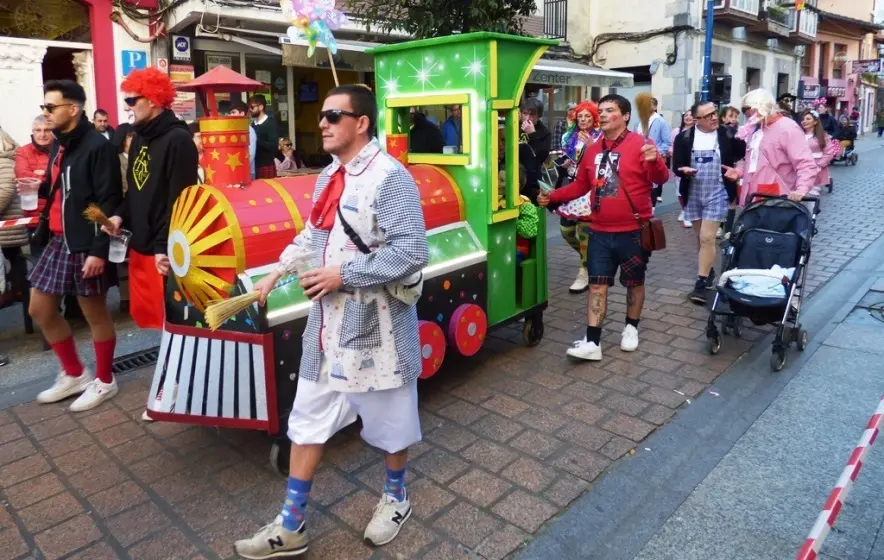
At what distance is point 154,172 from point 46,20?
7237 millimetres

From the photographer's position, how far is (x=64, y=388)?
422 cm

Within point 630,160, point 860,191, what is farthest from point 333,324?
point 860,191

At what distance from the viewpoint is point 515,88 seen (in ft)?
14.3

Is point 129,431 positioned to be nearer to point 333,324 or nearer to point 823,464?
point 333,324

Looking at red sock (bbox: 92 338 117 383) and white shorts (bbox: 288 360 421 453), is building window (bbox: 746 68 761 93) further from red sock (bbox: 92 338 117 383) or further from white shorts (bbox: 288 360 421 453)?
white shorts (bbox: 288 360 421 453)

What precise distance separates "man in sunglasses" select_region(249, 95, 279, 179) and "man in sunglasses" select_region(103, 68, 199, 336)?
4.40m

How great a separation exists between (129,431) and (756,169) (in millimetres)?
5068

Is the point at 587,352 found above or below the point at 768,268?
below

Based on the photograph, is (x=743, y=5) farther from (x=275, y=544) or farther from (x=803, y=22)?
(x=275, y=544)

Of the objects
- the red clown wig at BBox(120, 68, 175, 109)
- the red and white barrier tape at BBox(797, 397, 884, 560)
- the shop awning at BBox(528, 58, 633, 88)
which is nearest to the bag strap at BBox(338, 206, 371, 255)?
the red and white barrier tape at BBox(797, 397, 884, 560)

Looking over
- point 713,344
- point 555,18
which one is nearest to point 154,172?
point 713,344

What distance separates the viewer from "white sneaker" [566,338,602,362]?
472 centimetres

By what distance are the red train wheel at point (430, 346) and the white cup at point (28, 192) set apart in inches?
133

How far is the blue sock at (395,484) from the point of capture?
2809 millimetres
